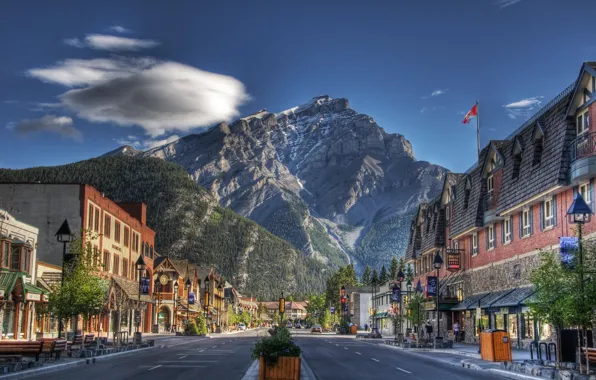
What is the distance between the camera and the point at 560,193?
39125 millimetres

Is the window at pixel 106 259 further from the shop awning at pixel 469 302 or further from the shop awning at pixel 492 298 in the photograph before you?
the shop awning at pixel 492 298

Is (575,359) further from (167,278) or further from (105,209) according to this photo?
(167,278)

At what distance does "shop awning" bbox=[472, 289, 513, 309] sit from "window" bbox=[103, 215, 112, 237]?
36.1 meters

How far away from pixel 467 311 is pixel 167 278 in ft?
172

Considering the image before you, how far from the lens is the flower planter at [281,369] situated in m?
19.2

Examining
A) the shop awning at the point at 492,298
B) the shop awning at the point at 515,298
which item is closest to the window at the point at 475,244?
the shop awning at the point at 492,298

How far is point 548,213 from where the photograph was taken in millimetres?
41344

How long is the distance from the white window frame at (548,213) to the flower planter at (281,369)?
85.9 ft

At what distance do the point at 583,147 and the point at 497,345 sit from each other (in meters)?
11.3

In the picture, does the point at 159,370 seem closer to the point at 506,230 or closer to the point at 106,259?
the point at 506,230

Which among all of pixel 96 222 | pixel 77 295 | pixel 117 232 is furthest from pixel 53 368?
pixel 117 232

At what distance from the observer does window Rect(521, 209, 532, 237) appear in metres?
44.7

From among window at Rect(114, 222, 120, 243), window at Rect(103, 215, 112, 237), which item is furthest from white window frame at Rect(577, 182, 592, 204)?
window at Rect(114, 222, 120, 243)

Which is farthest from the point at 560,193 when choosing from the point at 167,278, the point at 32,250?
the point at 167,278
